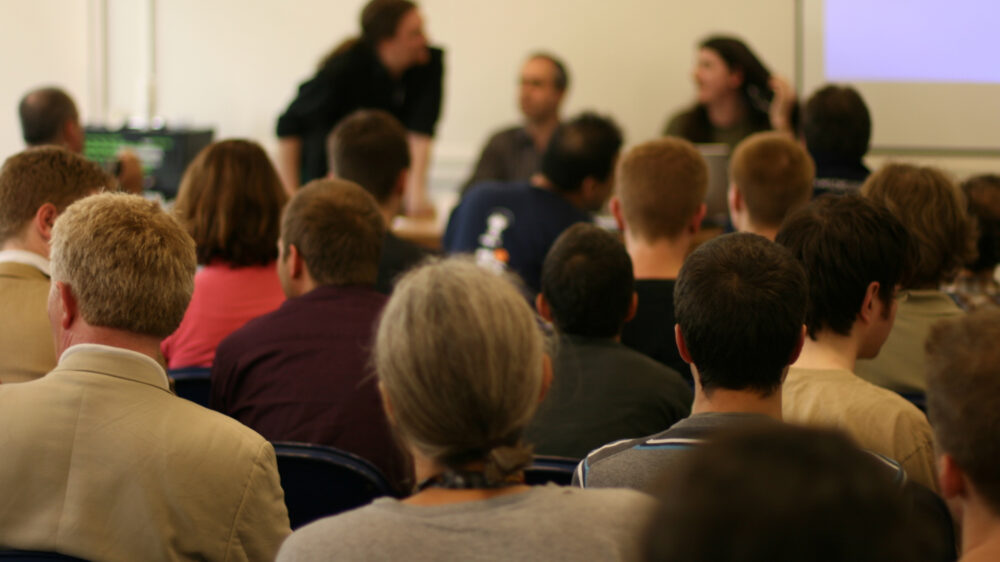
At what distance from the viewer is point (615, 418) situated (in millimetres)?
1938

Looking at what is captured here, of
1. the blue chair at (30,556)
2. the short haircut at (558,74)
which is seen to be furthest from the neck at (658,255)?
the short haircut at (558,74)

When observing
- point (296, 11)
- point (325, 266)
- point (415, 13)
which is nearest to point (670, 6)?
point (415, 13)

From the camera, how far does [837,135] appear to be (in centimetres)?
374

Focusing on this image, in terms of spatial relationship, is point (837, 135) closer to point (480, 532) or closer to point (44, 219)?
point (44, 219)

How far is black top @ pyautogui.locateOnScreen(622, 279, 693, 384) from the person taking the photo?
2.50 meters

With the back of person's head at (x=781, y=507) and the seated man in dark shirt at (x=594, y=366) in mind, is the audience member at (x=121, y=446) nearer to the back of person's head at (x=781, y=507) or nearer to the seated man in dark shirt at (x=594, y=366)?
the seated man in dark shirt at (x=594, y=366)

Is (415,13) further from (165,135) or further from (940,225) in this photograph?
(940,225)

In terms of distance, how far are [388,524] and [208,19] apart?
5.85 meters

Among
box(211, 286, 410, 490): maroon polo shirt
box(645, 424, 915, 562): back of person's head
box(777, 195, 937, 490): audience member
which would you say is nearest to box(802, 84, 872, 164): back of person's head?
box(777, 195, 937, 490): audience member

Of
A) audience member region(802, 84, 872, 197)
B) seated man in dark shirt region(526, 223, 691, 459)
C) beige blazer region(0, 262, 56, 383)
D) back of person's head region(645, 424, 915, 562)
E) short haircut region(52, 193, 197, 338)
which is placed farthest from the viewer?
A: audience member region(802, 84, 872, 197)

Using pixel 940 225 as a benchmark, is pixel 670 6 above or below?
above

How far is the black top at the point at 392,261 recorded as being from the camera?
9.84 feet

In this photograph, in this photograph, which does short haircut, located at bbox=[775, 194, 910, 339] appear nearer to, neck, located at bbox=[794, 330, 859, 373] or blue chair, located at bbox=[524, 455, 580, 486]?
neck, located at bbox=[794, 330, 859, 373]

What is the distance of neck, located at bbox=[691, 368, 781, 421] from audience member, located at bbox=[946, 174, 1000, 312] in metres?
1.72
